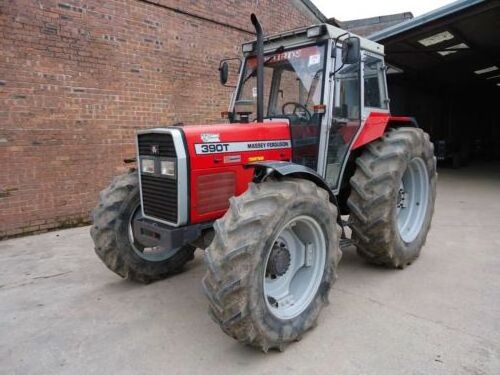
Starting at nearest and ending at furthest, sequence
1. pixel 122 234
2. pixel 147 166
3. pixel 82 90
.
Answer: pixel 147 166
pixel 122 234
pixel 82 90

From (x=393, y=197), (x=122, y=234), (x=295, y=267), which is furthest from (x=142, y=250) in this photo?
(x=393, y=197)

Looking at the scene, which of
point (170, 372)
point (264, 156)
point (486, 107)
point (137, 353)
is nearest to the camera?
point (170, 372)

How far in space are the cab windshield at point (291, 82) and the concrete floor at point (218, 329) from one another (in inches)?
67.4

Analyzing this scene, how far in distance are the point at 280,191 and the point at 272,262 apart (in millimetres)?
528

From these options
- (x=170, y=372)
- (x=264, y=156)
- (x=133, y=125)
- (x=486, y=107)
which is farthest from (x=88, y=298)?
(x=486, y=107)

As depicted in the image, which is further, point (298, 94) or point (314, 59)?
point (298, 94)

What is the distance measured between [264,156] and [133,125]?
4150 millimetres

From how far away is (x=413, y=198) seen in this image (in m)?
4.82

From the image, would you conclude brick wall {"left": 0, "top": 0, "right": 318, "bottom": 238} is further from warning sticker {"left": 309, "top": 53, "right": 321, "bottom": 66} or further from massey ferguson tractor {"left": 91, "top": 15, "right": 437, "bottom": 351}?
warning sticker {"left": 309, "top": 53, "right": 321, "bottom": 66}

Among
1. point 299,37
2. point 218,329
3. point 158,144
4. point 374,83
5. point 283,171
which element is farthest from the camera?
point 374,83

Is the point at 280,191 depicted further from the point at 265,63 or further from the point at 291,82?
the point at 265,63

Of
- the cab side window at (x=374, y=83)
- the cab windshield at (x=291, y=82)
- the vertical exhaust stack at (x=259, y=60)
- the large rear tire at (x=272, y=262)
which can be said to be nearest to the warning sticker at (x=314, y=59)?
the cab windshield at (x=291, y=82)

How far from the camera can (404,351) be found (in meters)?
2.83

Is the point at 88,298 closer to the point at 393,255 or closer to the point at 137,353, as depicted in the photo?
the point at 137,353
